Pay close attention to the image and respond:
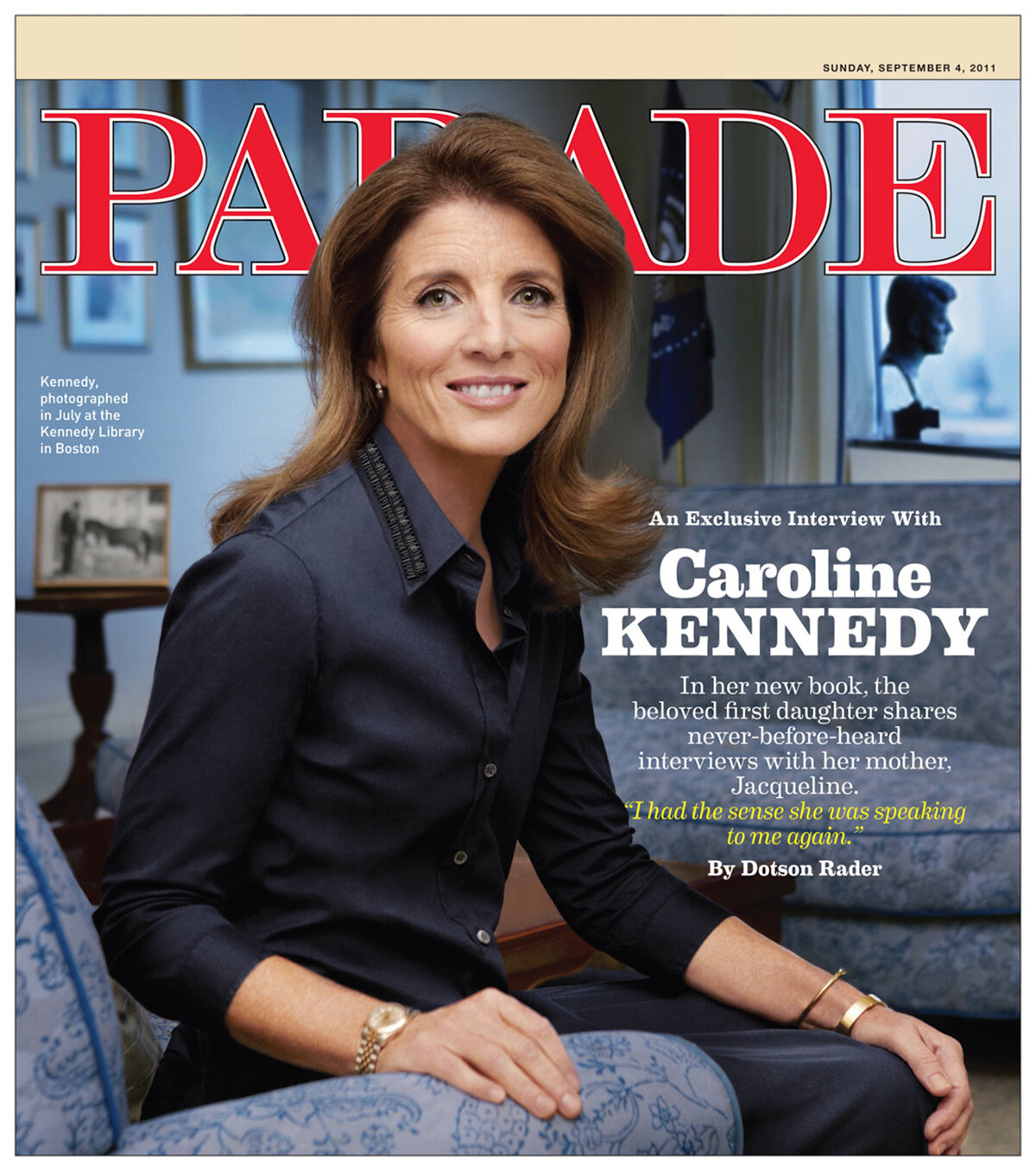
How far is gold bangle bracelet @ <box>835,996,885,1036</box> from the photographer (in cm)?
109

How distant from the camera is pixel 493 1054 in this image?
0.79 meters

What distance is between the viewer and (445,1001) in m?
1.03

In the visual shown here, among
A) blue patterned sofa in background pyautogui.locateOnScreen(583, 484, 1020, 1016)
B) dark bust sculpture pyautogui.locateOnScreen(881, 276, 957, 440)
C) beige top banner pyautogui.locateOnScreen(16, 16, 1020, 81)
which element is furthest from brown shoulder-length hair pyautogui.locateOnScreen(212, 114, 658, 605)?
dark bust sculpture pyautogui.locateOnScreen(881, 276, 957, 440)

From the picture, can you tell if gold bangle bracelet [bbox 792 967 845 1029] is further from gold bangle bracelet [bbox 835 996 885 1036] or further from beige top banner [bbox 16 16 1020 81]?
beige top banner [bbox 16 16 1020 81]

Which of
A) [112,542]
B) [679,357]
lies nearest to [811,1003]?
[679,357]

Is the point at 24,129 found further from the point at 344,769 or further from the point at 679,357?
the point at 679,357

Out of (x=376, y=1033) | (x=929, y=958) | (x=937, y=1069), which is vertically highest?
(x=376, y=1033)

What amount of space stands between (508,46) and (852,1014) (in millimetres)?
1008

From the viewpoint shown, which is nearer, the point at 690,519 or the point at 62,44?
the point at 62,44

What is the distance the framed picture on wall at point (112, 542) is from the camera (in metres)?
3.13

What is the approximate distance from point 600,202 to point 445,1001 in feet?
2.32

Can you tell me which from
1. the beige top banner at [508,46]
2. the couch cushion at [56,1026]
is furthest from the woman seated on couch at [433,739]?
the beige top banner at [508,46]

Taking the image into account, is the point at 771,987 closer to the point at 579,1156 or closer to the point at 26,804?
the point at 579,1156

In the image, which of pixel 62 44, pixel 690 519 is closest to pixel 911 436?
pixel 690 519
